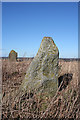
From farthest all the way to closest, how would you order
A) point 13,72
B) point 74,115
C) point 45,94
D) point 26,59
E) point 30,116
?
point 26,59 < point 13,72 < point 45,94 < point 74,115 < point 30,116

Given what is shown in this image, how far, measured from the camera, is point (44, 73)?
3.16 meters

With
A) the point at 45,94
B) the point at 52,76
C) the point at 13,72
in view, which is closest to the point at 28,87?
the point at 45,94

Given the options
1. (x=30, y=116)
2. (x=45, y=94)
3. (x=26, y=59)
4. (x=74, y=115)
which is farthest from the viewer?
(x=26, y=59)

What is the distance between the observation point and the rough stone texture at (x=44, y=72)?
310 cm

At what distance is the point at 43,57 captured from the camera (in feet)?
10.4

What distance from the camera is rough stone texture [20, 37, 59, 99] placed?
3.10m

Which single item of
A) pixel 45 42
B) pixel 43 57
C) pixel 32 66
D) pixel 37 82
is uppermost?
pixel 45 42

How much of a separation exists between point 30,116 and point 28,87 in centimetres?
76

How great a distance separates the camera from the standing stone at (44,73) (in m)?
3.09

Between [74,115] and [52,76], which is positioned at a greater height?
[52,76]

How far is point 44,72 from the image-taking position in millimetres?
3162

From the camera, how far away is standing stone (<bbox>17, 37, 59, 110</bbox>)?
3094 millimetres

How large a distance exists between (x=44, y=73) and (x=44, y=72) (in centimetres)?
2

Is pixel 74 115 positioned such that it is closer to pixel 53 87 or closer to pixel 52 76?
pixel 53 87
